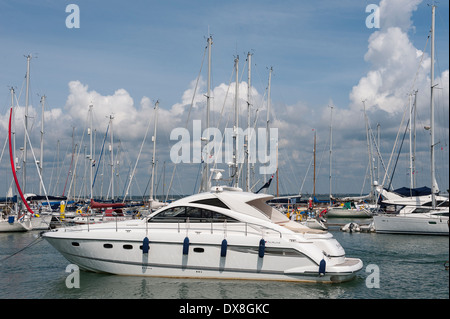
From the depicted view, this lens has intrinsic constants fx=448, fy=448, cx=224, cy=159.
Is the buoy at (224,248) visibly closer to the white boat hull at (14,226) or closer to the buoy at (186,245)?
the buoy at (186,245)

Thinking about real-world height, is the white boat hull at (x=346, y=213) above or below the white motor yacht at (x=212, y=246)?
below

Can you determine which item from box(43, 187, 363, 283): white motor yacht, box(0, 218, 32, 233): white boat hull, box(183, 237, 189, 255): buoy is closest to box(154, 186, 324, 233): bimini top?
box(43, 187, 363, 283): white motor yacht

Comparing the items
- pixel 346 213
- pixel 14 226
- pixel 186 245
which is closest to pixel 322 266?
pixel 186 245

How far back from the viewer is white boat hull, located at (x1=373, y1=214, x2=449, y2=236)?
1188 inches

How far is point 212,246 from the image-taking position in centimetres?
1503

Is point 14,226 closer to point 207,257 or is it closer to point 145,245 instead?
point 145,245

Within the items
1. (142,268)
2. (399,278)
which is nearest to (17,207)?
(142,268)

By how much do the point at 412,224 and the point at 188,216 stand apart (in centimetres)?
2062

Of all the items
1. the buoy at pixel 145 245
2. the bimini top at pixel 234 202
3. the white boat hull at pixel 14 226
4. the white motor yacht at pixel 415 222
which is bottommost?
the white boat hull at pixel 14 226

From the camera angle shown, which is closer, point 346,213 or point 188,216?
point 188,216

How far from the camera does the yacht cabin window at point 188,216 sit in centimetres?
1585

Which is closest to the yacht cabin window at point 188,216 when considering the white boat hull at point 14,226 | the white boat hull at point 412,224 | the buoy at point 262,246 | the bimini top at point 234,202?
the bimini top at point 234,202

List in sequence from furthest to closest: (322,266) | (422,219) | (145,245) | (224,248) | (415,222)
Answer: (415,222)
(422,219)
(145,245)
(224,248)
(322,266)
